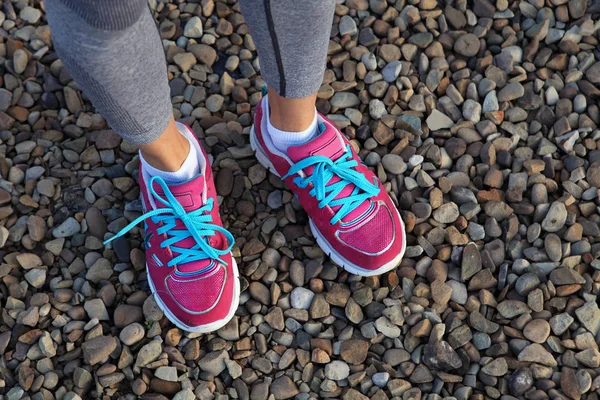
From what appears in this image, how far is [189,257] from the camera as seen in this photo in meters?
1.56

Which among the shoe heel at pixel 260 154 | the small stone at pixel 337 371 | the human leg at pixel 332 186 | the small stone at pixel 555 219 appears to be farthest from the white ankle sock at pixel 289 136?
the small stone at pixel 555 219

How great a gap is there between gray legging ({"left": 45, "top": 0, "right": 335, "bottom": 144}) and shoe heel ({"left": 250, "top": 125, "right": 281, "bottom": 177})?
1.27 ft

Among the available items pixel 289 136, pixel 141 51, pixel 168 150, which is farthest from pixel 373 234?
pixel 141 51

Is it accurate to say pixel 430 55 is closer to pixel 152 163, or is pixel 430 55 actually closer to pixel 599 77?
pixel 599 77

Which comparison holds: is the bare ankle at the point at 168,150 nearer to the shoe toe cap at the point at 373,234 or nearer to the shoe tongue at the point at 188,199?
the shoe tongue at the point at 188,199

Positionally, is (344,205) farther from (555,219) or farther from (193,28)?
(193,28)

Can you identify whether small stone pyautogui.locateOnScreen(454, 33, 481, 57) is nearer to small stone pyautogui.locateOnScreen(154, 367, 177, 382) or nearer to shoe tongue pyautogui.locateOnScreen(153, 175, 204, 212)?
shoe tongue pyautogui.locateOnScreen(153, 175, 204, 212)

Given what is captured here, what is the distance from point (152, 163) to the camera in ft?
4.91

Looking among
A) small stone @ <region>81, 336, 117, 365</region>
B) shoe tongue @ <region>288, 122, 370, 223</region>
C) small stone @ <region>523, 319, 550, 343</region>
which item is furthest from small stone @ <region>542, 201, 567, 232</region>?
small stone @ <region>81, 336, 117, 365</region>

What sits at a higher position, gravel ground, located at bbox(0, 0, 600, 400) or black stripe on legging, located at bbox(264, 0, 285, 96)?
black stripe on legging, located at bbox(264, 0, 285, 96)

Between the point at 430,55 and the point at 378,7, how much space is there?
0.25 metres

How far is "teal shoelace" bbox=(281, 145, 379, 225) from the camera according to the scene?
1601 mm

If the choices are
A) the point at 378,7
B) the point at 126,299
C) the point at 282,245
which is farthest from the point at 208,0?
the point at 126,299

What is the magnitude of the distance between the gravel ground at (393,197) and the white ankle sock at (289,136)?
19cm
